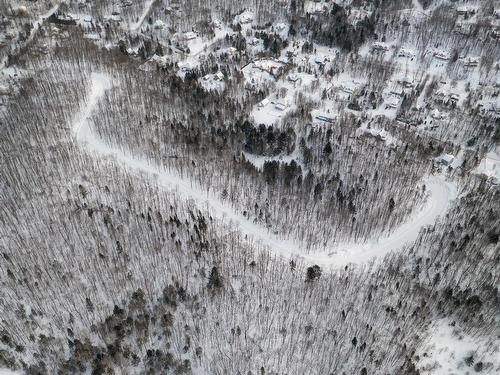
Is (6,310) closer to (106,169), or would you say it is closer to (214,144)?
(106,169)

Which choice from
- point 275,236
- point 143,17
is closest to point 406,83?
point 275,236

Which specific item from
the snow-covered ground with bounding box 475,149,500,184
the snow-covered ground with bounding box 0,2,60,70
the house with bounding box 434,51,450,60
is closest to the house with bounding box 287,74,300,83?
the house with bounding box 434,51,450,60

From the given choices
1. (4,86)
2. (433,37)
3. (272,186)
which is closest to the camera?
(272,186)

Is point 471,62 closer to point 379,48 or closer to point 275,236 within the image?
point 379,48

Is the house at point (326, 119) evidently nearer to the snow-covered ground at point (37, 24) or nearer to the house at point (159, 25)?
the house at point (159, 25)

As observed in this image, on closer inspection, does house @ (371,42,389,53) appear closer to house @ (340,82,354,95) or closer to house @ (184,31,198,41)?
house @ (340,82,354,95)

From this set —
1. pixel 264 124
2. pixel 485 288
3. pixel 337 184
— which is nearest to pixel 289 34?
pixel 264 124

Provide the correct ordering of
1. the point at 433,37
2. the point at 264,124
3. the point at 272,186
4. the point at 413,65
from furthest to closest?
1. the point at 433,37
2. the point at 413,65
3. the point at 264,124
4. the point at 272,186
